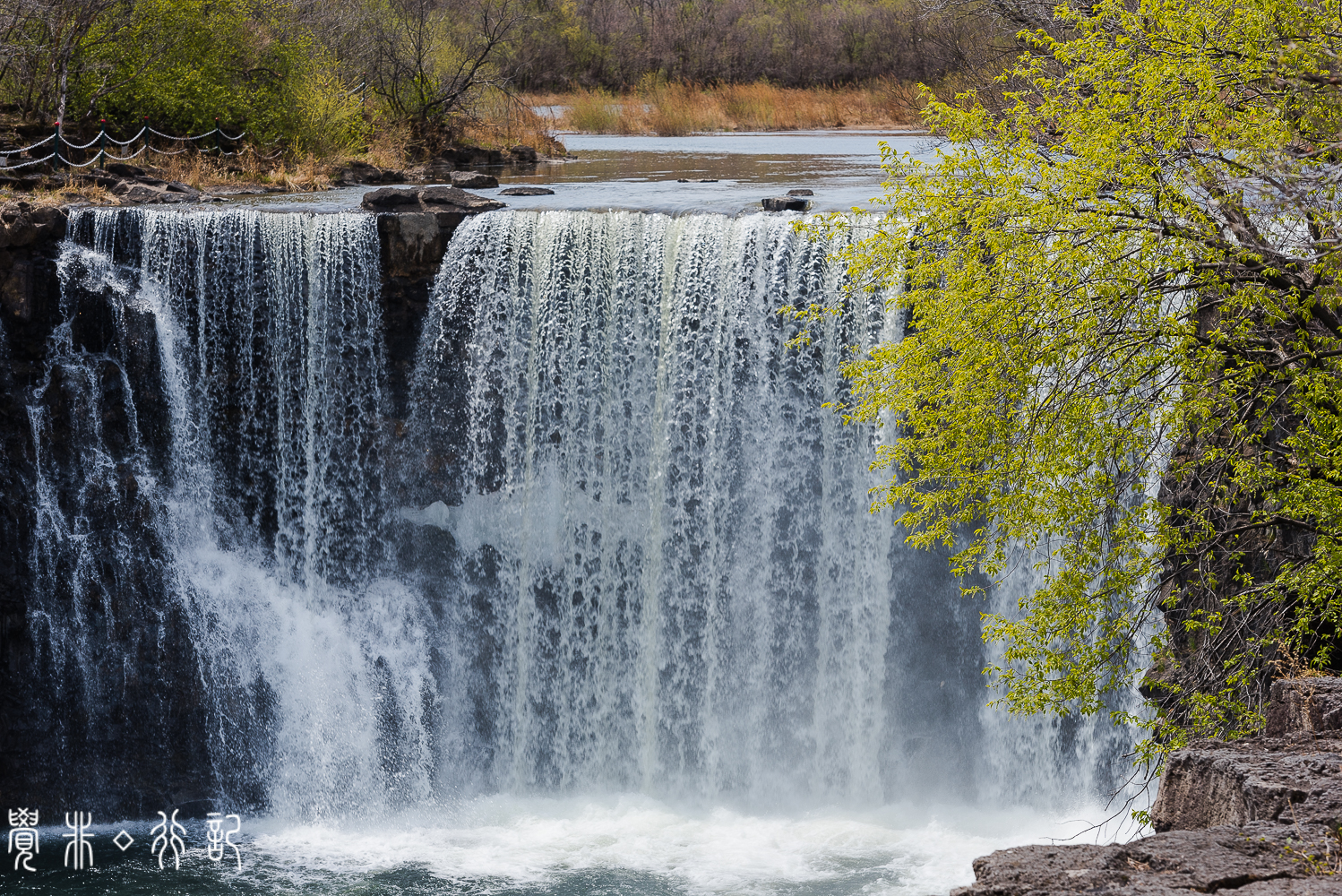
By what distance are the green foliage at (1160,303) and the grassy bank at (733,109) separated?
24.0 metres

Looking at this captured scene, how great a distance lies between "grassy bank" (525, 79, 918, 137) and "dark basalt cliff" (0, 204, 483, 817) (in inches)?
828

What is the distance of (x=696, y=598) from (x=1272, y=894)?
9.66m

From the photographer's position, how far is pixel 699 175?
22.1 meters

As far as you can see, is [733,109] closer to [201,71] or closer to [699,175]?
[699,175]

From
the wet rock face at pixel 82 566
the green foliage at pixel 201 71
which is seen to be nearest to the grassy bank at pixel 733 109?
the green foliage at pixel 201 71

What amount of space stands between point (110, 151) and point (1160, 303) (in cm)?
1756

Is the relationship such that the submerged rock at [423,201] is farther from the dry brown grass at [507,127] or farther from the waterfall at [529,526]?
the dry brown grass at [507,127]

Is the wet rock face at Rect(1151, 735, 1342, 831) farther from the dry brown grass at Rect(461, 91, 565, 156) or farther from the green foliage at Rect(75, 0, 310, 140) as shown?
the dry brown grass at Rect(461, 91, 565, 156)

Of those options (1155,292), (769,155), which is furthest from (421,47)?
(1155,292)

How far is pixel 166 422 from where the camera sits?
1500 cm

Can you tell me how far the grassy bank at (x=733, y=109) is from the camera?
112 feet

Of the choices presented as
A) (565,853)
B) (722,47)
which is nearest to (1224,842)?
(565,853)

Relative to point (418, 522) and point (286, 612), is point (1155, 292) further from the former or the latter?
point (286, 612)

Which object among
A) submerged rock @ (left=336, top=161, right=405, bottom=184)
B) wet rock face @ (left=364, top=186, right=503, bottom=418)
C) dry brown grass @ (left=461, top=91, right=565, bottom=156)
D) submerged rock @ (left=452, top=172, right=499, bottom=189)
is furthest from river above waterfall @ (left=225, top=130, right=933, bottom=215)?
wet rock face @ (left=364, top=186, right=503, bottom=418)
